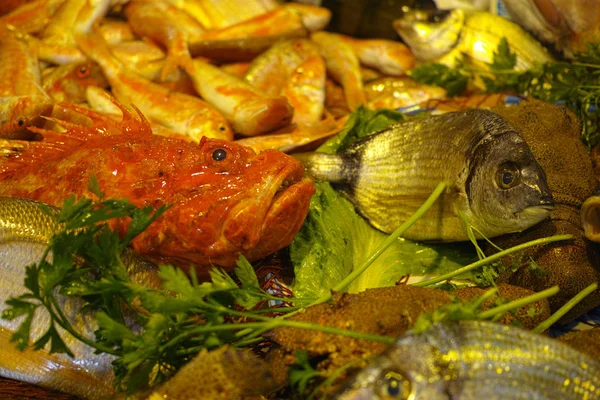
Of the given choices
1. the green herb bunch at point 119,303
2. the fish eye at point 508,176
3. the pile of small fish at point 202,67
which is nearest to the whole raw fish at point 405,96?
the pile of small fish at point 202,67

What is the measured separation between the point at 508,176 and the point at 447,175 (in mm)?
332

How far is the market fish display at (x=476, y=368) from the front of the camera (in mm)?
1434

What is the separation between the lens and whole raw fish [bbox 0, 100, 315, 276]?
7.54 ft

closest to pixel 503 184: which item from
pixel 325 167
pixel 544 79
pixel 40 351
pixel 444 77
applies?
pixel 325 167

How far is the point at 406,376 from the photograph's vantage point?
56.7 inches

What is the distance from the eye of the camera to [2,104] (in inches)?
120

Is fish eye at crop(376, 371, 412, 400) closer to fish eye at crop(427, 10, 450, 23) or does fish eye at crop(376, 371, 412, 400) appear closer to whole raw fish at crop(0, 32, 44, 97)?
whole raw fish at crop(0, 32, 44, 97)

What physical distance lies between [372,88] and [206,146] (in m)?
2.34

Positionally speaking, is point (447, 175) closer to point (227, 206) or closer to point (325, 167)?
point (325, 167)

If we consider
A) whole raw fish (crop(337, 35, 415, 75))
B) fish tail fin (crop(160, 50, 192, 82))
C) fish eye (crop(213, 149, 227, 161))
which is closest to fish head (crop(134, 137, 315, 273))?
fish eye (crop(213, 149, 227, 161))

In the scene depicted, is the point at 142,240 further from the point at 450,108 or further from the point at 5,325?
the point at 450,108

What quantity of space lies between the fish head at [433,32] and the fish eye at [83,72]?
2.62 meters

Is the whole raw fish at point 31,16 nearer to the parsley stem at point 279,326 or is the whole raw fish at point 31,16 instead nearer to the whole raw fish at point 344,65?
the whole raw fish at point 344,65

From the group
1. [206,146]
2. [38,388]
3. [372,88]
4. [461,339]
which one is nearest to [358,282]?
[206,146]
